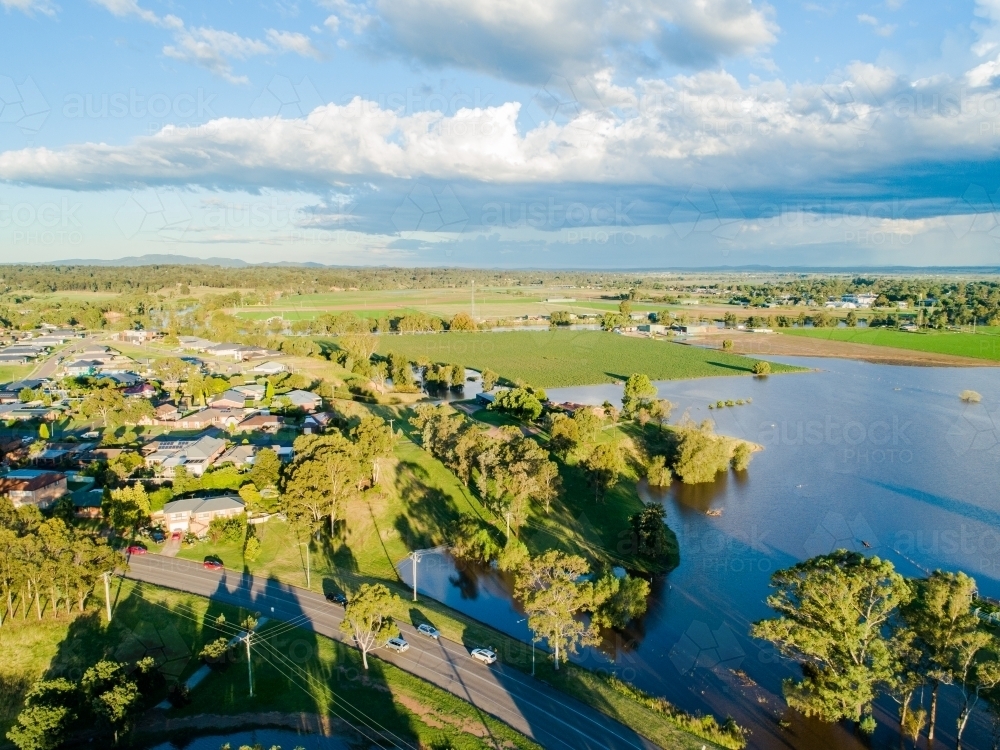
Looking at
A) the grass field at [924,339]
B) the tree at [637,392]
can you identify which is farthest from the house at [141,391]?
the grass field at [924,339]

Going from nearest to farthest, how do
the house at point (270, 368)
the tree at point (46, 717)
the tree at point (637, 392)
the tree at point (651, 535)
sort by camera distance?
the tree at point (46, 717) → the tree at point (651, 535) → the tree at point (637, 392) → the house at point (270, 368)

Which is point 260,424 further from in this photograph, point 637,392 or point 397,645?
point 397,645

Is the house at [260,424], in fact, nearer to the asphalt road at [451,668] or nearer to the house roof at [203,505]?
the house roof at [203,505]

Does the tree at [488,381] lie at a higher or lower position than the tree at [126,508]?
higher

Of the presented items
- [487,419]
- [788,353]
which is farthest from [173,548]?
[788,353]

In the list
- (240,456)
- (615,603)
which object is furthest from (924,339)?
(240,456)

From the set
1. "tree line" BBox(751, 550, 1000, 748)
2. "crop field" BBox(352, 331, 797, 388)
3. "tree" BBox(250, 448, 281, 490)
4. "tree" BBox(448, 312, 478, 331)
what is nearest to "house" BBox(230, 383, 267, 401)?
"tree" BBox(250, 448, 281, 490)
